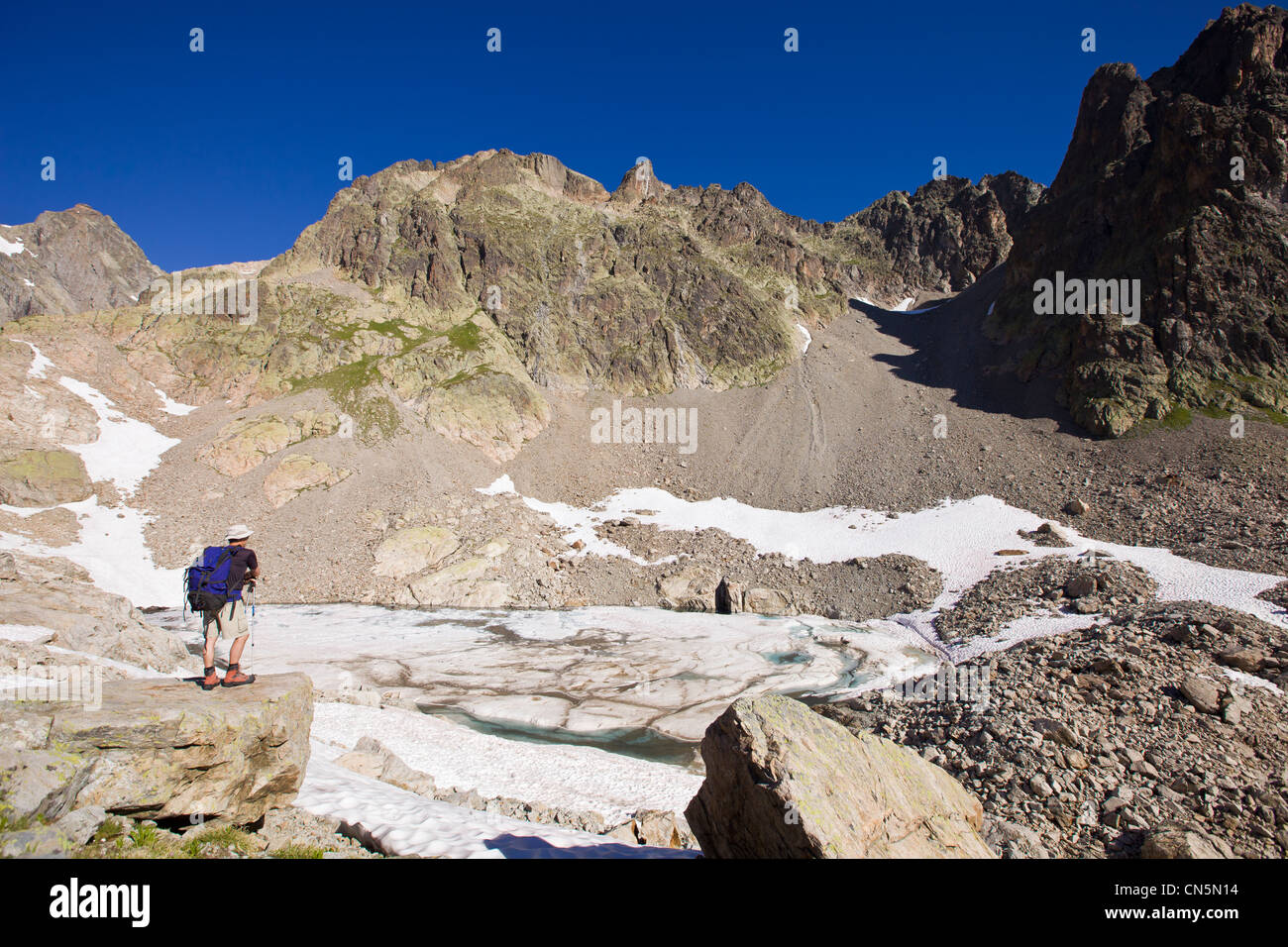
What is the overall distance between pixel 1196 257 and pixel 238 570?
73463 millimetres

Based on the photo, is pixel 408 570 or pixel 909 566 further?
pixel 408 570

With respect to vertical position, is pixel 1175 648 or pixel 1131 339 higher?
pixel 1131 339

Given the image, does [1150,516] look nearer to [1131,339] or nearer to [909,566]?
[909,566]

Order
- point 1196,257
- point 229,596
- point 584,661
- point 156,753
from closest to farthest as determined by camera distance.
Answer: point 156,753 < point 229,596 < point 584,661 < point 1196,257

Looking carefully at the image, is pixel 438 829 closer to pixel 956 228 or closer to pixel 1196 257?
pixel 1196 257

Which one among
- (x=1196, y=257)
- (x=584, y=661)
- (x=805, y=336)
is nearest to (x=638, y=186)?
(x=805, y=336)

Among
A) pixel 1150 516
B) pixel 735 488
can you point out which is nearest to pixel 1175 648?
pixel 1150 516

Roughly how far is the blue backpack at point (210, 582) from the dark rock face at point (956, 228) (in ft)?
427

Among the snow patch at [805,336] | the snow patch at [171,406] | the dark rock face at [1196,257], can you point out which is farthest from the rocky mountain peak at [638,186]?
the snow patch at [171,406]

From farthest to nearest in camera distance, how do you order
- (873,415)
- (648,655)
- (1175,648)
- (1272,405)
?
(873,415), (1272,405), (648,655), (1175,648)

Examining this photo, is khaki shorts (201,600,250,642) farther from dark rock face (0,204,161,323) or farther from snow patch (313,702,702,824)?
dark rock face (0,204,161,323)

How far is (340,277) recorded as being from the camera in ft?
252

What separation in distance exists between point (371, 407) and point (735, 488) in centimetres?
3751

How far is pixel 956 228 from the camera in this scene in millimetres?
117625
